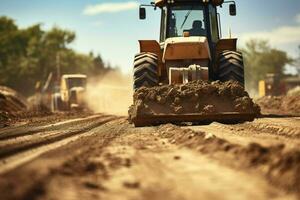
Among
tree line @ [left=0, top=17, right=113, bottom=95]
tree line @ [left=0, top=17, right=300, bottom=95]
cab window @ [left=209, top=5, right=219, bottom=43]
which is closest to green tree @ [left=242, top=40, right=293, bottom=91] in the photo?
tree line @ [left=0, top=17, right=300, bottom=95]

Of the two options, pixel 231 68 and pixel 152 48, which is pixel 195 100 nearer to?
pixel 231 68

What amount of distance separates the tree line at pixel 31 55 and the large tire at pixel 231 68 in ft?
158

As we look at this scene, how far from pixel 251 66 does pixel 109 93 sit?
69.4m

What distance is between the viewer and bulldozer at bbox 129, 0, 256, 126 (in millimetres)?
10617

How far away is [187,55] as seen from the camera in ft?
38.8

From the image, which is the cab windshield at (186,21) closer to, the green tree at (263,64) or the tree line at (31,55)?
the tree line at (31,55)

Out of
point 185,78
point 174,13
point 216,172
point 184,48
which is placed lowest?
point 216,172

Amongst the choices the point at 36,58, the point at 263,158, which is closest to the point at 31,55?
the point at 36,58

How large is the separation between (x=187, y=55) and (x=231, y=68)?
1154 millimetres

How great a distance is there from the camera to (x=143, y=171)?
4930mm

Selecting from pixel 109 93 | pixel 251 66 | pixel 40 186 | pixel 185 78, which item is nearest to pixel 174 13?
pixel 185 78

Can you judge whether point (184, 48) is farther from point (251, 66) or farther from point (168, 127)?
point (251, 66)

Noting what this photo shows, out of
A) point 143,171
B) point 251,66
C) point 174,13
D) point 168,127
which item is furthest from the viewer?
point 251,66

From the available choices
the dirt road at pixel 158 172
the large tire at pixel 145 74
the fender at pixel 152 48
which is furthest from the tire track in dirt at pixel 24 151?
the fender at pixel 152 48
